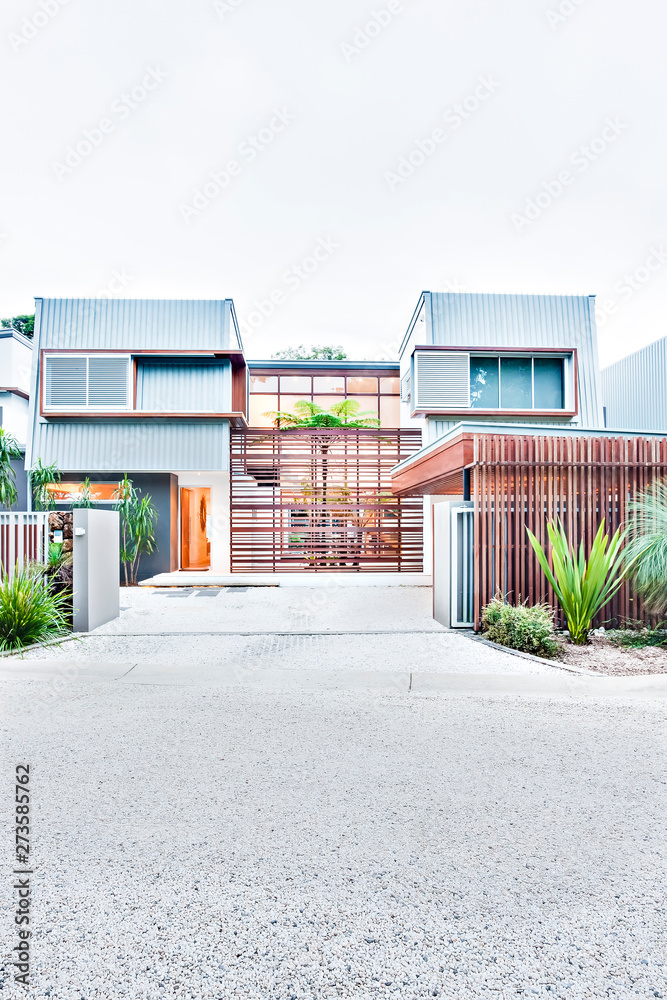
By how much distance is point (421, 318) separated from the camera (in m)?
17.0

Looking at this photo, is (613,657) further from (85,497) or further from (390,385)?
(390,385)

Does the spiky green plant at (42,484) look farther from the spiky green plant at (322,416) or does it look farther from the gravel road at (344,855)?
the gravel road at (344,855)

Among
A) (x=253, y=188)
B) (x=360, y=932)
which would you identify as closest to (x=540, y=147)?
(x=253, y=188)

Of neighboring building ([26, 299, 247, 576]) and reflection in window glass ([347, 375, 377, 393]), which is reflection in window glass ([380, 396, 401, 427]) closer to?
→ reflection in window glass ([347, 375, 377, 393])

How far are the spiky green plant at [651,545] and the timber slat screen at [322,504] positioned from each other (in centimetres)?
909

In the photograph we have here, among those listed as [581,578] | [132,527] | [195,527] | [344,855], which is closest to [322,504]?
[195,527]

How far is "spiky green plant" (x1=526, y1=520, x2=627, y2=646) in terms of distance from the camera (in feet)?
24.7

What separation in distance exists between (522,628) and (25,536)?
23.7 feet

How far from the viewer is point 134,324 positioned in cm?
1586

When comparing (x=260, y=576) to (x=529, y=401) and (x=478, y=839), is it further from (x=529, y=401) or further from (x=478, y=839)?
(x=478, y=839)

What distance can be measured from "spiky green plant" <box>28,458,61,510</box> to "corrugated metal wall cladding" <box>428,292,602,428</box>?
1084 cm

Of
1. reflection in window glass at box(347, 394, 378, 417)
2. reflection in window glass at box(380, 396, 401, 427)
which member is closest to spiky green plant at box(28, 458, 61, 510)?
reflection in window glass at box(347, 394, 378, 417)

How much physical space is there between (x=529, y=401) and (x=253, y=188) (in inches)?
355

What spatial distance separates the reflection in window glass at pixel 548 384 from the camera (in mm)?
16531
